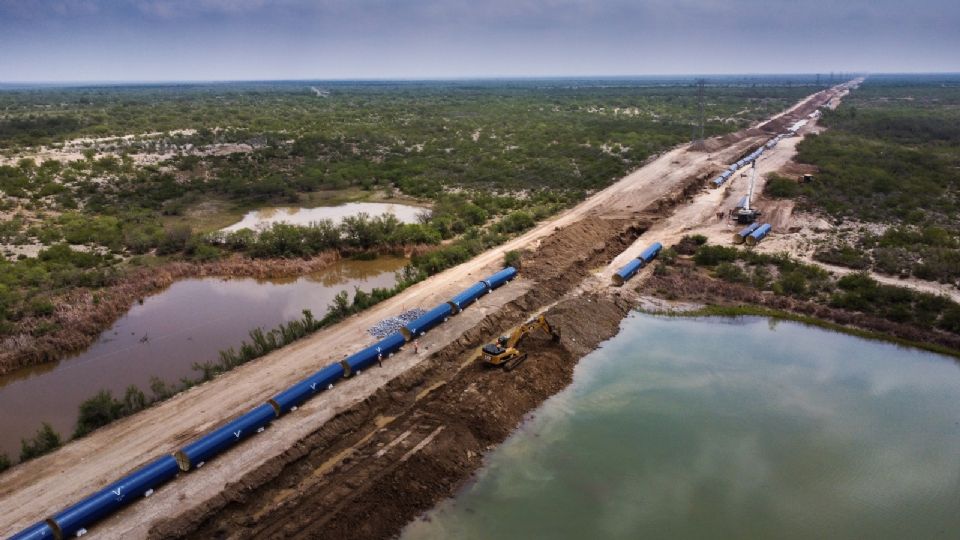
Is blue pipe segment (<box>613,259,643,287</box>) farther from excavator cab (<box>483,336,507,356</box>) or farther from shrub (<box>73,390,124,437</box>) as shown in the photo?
shrub (<box>73,390,124,437</box>)

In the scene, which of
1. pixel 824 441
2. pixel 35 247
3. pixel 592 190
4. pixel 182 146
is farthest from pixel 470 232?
pixel 182 146

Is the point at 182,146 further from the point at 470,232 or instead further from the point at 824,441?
the point at 824,441

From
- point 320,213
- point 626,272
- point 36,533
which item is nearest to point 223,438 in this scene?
point 36,533

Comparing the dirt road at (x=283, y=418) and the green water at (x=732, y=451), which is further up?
the dirt road at (x=283, y=418)

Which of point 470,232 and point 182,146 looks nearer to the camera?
point 470,232

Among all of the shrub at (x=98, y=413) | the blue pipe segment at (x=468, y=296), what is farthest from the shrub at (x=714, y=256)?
the shrub at (x=98, y=413)

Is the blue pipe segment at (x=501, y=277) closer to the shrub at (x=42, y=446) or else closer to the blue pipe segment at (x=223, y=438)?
the blue pipe segment at (x=223, y=438)

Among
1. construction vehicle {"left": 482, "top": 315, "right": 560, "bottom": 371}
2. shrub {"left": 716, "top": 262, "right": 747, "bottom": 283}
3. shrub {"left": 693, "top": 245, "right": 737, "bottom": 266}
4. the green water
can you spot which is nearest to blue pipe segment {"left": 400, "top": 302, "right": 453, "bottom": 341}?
construction vehicle {"left": 482, "top": 315, "right": 560, "bottom": 371}

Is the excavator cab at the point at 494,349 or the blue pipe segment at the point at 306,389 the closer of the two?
the blue pipe segment at the point at 306,389
